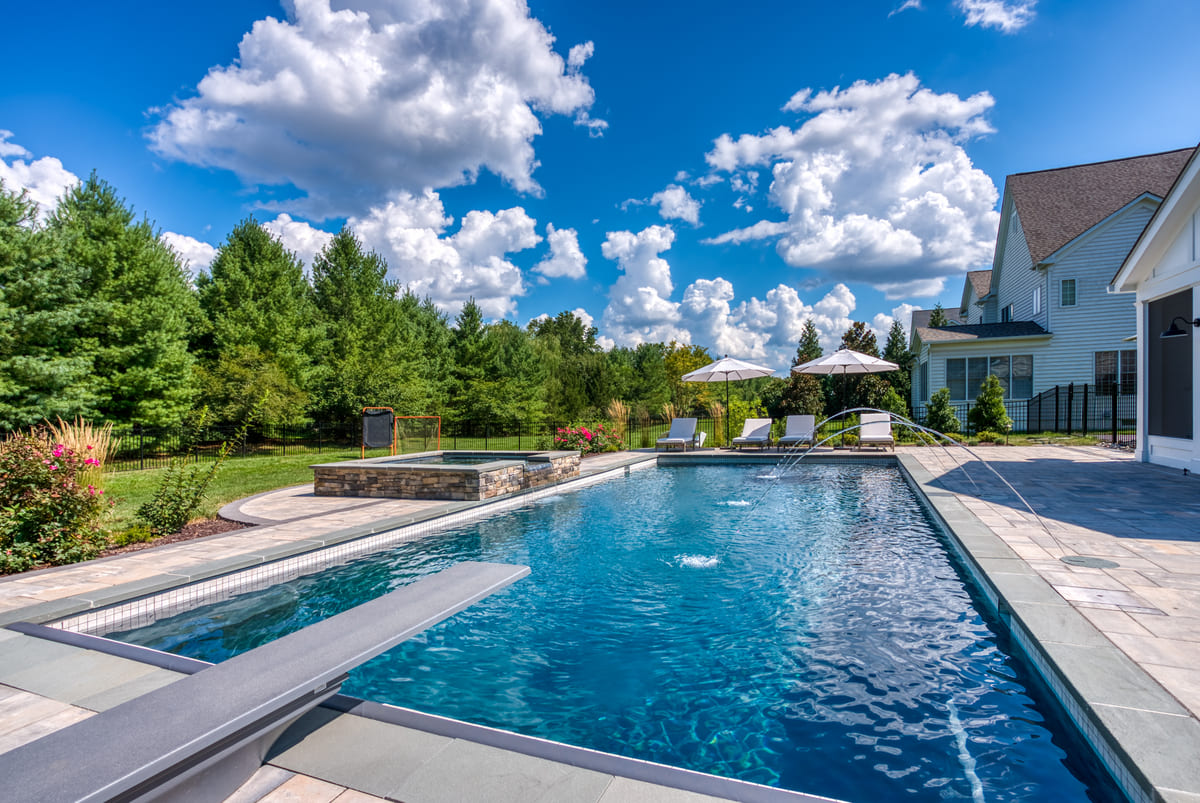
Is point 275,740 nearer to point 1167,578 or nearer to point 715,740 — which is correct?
point 715,740

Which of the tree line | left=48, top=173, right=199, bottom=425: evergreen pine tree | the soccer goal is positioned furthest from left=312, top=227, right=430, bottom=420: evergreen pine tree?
the soccer goal

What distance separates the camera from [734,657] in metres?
3.77

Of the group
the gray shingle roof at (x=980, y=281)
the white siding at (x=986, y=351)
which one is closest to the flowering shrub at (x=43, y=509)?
the white siding at (x=986, y=351)

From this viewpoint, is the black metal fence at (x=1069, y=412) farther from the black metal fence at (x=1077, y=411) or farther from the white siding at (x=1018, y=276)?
the white siding at (x=1018, y=276)

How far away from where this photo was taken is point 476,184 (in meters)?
20.5

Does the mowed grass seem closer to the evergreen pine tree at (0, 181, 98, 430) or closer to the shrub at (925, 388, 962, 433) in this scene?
the evergreen pine tree at (0, 181, 98, 430)

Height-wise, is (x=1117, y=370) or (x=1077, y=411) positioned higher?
(x=1117, y=370)

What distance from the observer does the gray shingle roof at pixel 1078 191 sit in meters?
18.6

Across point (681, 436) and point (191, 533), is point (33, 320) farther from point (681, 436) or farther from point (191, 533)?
point (681, 436)

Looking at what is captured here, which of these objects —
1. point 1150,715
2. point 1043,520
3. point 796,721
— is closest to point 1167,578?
point 1043,520

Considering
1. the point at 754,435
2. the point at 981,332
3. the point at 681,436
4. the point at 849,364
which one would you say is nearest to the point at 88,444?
the point at 681,436

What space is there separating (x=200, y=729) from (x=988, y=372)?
73.4 feet

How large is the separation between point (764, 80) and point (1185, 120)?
8.75 metres

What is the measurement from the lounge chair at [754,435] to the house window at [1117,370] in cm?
1141
